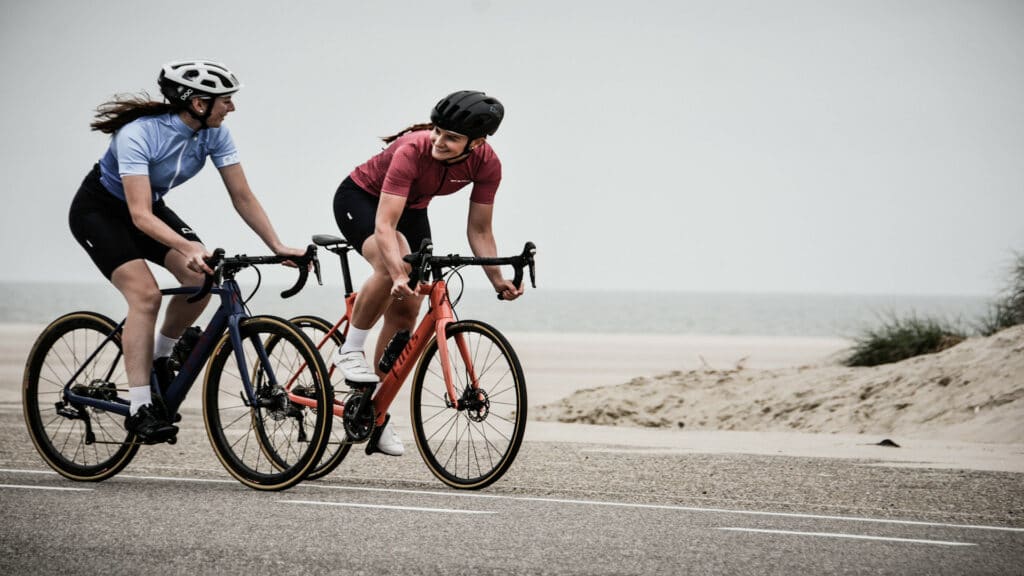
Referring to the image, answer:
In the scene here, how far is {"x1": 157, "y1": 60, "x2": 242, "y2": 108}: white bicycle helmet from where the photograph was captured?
674 cm

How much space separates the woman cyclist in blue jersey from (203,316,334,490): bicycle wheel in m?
0.33

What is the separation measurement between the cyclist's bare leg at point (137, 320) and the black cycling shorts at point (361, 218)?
1.14 metres

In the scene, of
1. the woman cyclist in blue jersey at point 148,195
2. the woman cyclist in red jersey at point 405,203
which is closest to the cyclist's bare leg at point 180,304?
the woman cyclist in blue jersey at point 148,195

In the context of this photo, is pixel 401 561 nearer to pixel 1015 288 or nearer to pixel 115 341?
pixel 115 341

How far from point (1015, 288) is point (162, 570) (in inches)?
542

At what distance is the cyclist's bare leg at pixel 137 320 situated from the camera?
679 centimetres

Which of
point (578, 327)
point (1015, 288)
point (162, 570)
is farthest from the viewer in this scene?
point (578, 327)

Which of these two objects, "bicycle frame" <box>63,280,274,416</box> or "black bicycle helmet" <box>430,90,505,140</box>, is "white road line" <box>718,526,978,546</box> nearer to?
"black bicycle helmet" <box>430,90,505,140</box>

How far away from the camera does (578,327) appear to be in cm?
7306

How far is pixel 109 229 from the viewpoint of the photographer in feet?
22.6

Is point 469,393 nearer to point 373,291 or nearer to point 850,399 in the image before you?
point 373,291

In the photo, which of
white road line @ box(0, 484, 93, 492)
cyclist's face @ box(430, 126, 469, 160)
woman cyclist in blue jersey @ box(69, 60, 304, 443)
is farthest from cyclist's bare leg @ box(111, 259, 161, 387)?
cyclist's face @ box(430, 126, 469, 160)

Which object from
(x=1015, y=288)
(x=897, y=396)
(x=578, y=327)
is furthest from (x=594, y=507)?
(x=578, y=327)

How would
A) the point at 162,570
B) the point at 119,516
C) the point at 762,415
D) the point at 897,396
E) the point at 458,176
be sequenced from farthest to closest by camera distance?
the point at 762,415, the point at 897,396, the point at 458,176, the point at 119,516, the point at 162,570
